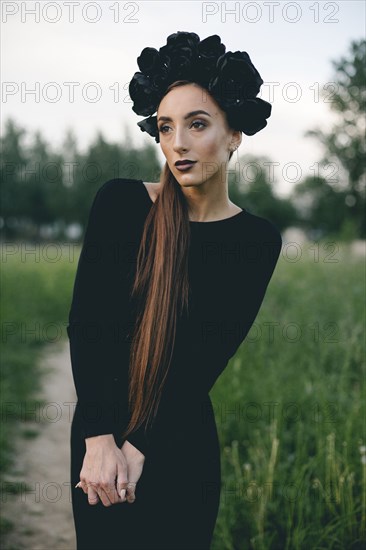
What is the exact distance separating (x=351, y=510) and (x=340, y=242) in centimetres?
751

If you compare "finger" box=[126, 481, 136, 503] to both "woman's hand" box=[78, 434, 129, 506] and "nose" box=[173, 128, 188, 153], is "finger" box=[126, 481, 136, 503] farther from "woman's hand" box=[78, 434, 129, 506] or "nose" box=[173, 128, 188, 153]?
"nose" box=[173, 128, 188, 153]

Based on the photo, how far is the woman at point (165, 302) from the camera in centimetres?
162

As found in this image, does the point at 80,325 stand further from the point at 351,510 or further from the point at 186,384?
the point at 351,510

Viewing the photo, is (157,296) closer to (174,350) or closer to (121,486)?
(174,350)

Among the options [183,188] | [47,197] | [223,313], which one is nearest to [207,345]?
[223,313]

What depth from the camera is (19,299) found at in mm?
9562

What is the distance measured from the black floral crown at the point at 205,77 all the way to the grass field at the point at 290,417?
162 cm

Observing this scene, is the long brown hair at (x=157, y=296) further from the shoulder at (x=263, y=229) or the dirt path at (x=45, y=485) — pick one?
the dirt path at (x=45, y=485)

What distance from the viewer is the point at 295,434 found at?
378cm

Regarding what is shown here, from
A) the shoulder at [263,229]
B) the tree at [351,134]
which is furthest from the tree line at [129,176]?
the shoulder at [263,229]

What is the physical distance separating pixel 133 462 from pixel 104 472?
4.4 inches

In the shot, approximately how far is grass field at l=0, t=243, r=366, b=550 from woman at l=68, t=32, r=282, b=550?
1073mm

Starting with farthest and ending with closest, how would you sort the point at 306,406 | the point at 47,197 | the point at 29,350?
the point at 47,197, the point at 29,350, the point at 306,406

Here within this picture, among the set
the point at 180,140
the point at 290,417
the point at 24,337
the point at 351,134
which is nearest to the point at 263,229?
the point at 180,140
